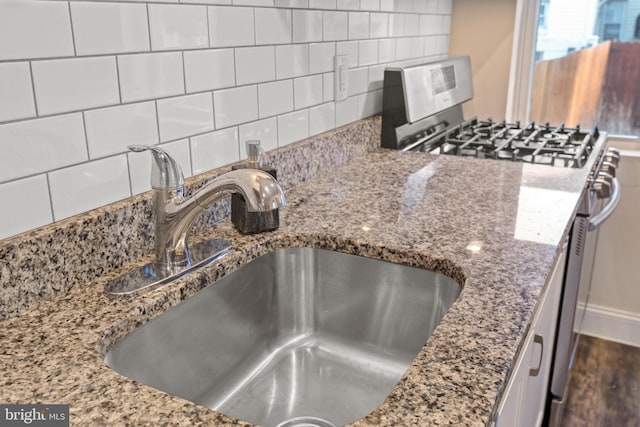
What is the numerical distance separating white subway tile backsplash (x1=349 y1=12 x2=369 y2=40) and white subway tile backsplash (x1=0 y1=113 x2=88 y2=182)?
3.19 ft

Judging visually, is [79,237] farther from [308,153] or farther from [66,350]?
[308,153]

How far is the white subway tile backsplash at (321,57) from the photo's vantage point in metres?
1.46

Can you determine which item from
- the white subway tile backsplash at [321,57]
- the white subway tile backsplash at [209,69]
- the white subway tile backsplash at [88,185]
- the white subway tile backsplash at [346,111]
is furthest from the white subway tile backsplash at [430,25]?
the white subway tile backsplash at [88,185]

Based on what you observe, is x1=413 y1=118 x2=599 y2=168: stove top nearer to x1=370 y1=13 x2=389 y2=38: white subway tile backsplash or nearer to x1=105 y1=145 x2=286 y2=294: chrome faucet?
x1=370 y1=13 x2=389 y2=38: white subway tile backsplash

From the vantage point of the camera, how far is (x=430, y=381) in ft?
2.13

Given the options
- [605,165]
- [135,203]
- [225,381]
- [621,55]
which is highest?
[621,55]

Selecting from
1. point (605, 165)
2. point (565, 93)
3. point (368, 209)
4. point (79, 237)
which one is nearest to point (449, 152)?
point (605, 165)

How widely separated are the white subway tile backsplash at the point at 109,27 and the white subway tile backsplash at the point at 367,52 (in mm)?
867

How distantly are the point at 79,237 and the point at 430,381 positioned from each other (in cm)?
56

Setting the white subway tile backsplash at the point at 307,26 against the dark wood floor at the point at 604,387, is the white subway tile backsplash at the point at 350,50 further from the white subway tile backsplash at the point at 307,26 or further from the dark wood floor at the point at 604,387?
the dark wood floor at the point at 604,387

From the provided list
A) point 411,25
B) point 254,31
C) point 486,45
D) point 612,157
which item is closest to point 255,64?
point 254,31

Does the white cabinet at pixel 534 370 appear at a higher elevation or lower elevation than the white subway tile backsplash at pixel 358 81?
lower

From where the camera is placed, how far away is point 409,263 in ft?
3.33

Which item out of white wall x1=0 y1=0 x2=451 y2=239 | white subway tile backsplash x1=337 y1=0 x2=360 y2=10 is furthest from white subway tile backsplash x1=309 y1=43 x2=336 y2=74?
white subway tile backsplash x1=337 y1=0 x2=360 y2=10
